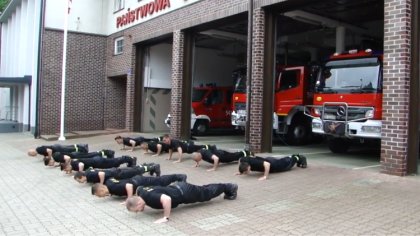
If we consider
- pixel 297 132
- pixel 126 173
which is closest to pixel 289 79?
pixel 297 132

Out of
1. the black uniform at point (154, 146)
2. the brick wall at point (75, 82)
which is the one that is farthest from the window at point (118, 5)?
the black uniform at point (154, 146)

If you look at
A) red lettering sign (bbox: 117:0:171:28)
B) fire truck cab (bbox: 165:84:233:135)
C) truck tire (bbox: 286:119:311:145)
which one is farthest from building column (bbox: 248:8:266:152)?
fire truck cab (bbox: 165:84:233:135)

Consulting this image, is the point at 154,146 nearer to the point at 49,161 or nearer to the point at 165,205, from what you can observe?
the point at 49,161

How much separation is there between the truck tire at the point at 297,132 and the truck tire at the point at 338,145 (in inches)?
89.5

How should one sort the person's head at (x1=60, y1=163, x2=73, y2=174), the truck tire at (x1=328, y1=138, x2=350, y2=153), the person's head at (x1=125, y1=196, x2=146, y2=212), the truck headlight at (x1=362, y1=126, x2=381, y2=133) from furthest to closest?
the truck tire at (x1=328, y1=138, x2=350, y2=153) < the truck headlight at (x1=362, y1=126, x2=381, y2=133) < the person's head at (x1=60, y1=163, x2=73, y2=174) < the person's head at (x1=125, y1=196, x2=146, y2=212)

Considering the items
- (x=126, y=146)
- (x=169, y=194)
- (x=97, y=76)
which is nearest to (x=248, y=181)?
(x=169, y=194)

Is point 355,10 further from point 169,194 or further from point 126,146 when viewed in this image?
point 169,194

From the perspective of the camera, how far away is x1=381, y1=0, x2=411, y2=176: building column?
8875mm

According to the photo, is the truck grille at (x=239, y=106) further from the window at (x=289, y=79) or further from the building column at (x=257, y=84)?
the building column at (x=257, y=84)

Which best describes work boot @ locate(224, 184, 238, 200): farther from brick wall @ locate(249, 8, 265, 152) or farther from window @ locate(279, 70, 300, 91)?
window @ locate(279, 70, 300, 91)

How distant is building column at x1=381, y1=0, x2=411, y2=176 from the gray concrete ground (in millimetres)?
429

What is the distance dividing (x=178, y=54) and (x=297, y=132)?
5.23 m

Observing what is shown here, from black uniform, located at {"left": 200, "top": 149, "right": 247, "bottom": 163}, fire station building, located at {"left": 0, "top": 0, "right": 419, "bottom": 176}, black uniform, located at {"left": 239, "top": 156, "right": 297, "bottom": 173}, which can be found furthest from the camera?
black uniform, located at {"left": 200, "top": 149, "right": 247, "bottom": 163}

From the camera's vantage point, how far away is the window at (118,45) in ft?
71.3
